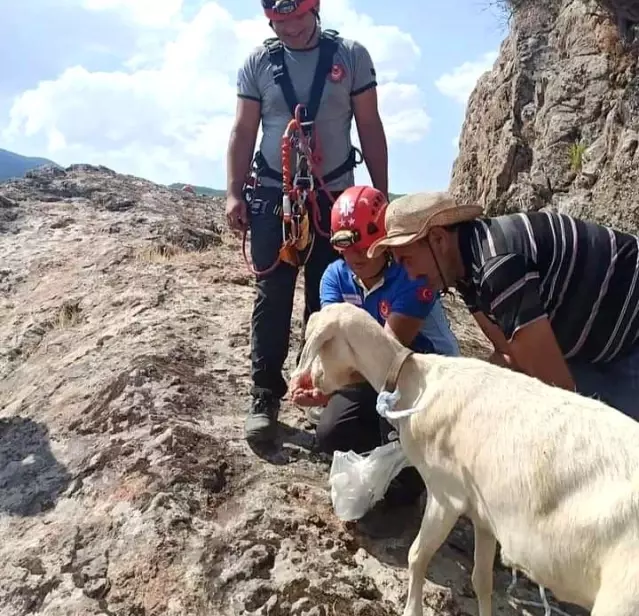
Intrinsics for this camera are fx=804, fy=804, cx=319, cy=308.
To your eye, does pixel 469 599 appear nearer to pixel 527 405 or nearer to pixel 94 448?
pixel 527 405

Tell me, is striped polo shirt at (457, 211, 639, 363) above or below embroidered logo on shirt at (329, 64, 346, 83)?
below

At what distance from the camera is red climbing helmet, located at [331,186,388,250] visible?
4.39 meters

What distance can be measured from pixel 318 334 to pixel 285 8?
245 centimetres

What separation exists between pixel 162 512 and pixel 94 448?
1.09 metres

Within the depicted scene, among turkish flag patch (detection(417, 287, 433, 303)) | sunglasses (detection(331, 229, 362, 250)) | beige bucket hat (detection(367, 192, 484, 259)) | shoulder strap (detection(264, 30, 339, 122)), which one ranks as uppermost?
shoulder strap (detection(264, 30, 339, 122))

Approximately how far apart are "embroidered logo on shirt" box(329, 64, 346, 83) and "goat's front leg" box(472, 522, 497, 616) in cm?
312

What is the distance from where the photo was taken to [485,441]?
3.18 meters

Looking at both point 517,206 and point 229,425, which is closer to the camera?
point 229,425

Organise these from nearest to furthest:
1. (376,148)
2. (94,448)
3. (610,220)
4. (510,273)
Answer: (510,273)
(94,448)
(376,148)
(610,220)

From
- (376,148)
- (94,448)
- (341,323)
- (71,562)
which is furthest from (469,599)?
(376,148)

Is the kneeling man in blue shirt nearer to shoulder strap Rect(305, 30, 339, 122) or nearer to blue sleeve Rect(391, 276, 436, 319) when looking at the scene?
blue sleeve Rect(391, 276, 436, 319)

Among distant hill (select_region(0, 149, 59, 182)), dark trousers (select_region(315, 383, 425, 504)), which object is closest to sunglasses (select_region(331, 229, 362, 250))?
dark trousers (select_region(315, 383, 425, 504))

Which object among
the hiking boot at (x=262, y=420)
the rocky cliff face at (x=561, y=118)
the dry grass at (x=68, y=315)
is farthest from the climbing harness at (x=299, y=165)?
the rocky cliff face at (x=561, y=118)

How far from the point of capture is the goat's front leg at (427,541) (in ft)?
11.3
